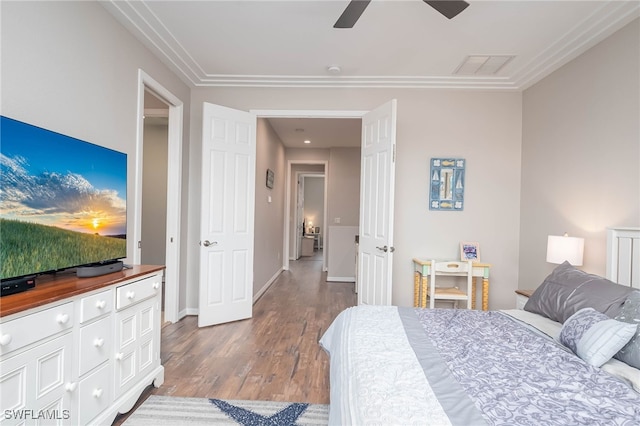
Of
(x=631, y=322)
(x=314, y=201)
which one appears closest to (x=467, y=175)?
(x=631, y=322)

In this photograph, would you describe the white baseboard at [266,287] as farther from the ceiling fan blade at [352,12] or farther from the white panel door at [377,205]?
the ceiling fan blade at [352,12]

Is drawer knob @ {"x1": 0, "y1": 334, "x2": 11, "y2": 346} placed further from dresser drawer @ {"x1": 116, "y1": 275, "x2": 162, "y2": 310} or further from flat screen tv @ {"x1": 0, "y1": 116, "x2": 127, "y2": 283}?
dresser drawer @ {"x1": 116, "y1": 275, "x2": 162, "y2": 310}

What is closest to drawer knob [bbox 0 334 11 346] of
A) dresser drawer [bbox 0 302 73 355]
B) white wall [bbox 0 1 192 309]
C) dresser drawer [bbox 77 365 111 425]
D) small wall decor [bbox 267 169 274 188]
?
dresser drawer [bbox 0 302 73 355]

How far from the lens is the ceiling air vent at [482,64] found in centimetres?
304

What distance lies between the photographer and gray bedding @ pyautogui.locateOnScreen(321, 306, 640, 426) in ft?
3.19

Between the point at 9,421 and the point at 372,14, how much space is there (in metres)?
3.03

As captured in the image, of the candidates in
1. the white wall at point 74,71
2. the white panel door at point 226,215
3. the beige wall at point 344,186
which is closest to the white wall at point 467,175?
the white panel door at point 226,215

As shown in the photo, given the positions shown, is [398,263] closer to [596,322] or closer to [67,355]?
[596,322]

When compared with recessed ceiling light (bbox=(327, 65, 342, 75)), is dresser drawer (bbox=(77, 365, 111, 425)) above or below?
below

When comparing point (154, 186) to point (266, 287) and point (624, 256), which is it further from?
point (624, 256)

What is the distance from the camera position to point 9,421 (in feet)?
3.78

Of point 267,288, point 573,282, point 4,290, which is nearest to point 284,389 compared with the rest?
point 4,290

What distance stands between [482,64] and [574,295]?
237cm

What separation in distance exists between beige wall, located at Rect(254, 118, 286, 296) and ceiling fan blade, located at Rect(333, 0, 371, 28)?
8.14 ft
